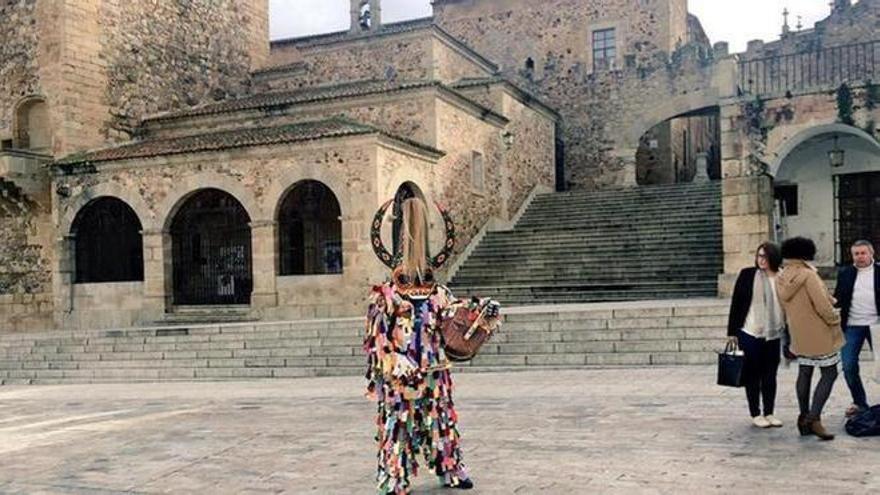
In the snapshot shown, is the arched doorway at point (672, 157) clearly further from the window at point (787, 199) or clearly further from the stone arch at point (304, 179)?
the stone arch at point (304, 179)

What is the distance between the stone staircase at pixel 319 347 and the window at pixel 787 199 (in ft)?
17.0

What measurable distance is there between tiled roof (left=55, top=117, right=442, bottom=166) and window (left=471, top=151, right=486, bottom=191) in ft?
8.27

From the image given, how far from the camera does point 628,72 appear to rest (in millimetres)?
26328

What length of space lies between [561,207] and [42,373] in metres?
14.2

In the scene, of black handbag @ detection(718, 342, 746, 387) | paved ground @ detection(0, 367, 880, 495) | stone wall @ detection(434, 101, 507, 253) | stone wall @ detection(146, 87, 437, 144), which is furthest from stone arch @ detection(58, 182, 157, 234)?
black handbag @ detection(718, 342, 746, 387)

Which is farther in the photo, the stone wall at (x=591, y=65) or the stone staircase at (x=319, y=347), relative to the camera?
the stone wall at (x=591, y=65)

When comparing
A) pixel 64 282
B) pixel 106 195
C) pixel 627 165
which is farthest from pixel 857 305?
pixel 627 165

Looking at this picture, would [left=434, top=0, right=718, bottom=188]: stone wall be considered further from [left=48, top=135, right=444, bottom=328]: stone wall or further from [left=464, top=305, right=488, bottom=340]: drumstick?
[left=464, top=305, right=488, bottom=340]: drumstick

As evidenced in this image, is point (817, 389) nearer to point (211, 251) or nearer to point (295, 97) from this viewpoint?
point (211, 251)

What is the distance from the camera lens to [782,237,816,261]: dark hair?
5.74 metres

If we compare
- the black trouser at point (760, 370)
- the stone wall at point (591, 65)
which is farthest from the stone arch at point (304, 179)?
the stone wall at point (591, 65)

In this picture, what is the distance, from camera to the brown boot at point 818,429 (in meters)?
5.50

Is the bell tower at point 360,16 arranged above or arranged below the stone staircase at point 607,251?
above

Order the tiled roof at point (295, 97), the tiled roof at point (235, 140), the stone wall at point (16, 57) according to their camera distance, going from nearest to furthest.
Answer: the tiled roof at point (235, 140)
the tiled roof at point (295, 97)
the stone wall at point (16, 57)
